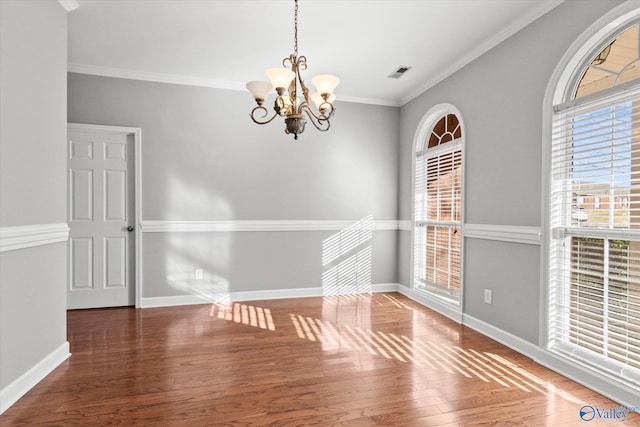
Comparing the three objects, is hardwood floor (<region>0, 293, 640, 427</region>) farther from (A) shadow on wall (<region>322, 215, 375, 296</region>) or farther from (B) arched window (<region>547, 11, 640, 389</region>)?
(A) shadow on wall (<region>322, 215, 375, 296</region>)

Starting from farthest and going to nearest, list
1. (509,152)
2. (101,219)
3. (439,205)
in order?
(439,205)
(101,219)
(509,152)

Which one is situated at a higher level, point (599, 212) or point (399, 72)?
point (399, 72)

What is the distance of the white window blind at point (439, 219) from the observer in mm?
3838

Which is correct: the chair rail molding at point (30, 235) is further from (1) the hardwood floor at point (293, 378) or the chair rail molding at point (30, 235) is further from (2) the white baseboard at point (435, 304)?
(2) the white baseboard at point (435, 304)

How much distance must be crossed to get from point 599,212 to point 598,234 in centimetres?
15

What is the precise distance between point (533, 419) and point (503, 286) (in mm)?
1299

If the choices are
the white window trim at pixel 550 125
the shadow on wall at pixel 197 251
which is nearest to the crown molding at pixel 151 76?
the shadow on wall at pixel 197 251

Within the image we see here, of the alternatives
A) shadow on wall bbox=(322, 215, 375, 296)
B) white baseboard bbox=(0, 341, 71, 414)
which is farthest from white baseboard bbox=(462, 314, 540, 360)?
white baseboard bbox=(0, 341, 71, 414)

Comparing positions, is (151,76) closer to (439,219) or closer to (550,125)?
(439,219)

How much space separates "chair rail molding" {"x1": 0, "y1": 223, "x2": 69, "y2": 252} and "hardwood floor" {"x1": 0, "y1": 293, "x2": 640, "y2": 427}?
2.89 ft

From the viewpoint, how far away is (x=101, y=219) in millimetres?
3893

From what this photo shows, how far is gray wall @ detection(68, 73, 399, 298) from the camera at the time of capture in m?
4.01

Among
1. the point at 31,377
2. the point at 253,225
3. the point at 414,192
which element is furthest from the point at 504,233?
the point at 31,377

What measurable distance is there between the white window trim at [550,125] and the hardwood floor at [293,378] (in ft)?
0.30
